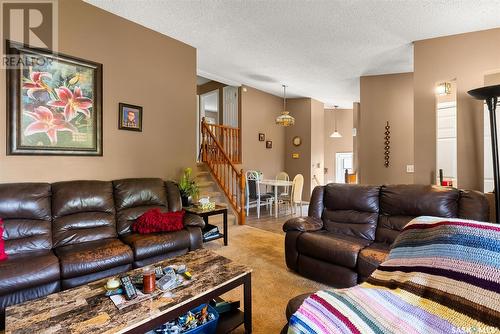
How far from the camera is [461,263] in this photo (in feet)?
3.06

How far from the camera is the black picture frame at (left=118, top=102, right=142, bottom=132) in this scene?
3275mm

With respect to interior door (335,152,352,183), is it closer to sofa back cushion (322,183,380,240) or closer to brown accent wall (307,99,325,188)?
brown accent wall (307,99,325,188)

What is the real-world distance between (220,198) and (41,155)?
9.81ft

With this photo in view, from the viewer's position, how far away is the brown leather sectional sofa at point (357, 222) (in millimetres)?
2270

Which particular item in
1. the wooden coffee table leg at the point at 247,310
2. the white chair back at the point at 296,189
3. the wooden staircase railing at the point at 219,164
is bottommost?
the wooden coffee table leg at the point at 247,310

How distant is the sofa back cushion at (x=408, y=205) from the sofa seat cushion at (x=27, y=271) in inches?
117

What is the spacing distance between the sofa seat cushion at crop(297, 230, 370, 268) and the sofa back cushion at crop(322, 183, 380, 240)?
0.50 feet

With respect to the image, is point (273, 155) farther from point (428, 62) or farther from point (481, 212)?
point (481, 212)

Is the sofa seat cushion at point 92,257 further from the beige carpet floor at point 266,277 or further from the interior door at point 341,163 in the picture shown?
the interior door at point 341,163

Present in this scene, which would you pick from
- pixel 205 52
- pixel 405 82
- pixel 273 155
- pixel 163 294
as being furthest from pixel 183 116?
pixel 405 82

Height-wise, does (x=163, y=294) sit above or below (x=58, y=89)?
below

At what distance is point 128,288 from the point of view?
1.48m

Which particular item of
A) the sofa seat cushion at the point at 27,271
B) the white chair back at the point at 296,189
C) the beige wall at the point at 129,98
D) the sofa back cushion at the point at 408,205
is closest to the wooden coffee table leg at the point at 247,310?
the sofa seat cushion at the point at 27,271

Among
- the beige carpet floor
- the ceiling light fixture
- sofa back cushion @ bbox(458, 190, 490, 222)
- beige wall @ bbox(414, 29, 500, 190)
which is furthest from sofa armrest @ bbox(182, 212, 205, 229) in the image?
the ceiling light fixture
